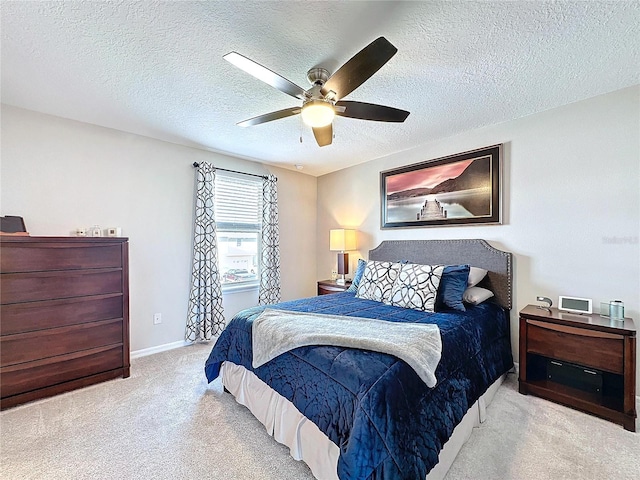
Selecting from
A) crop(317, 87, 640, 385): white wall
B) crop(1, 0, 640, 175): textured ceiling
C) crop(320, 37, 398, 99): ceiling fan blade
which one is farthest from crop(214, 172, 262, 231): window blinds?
crop(317, 87, 640, 385): white wall

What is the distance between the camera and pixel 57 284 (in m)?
2.33

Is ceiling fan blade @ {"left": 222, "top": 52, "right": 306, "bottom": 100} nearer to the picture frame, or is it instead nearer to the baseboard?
the picture frame

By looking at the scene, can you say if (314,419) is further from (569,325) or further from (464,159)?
(464,159)

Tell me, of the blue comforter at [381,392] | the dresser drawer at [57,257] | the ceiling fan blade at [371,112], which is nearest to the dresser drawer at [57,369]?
the dresser drawer at [57,257]

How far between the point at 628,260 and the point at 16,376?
484 centimetres

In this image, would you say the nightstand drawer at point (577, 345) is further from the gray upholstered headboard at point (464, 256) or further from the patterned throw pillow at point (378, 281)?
the patterned throw pillow at point (378, 281)

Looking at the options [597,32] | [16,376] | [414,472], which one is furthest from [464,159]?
[16,376]

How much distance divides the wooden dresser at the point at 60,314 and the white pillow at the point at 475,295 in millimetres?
3237

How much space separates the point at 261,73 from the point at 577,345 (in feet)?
9.56

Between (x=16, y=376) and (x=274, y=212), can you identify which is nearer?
(x=16, y=376)

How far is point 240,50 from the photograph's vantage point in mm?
1780

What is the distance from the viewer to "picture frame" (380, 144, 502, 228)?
288 centimetres

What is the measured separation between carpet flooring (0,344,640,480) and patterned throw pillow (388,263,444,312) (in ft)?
3.02

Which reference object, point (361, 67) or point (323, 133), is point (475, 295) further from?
point (361, 67)
